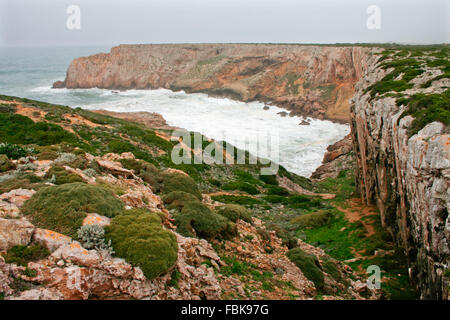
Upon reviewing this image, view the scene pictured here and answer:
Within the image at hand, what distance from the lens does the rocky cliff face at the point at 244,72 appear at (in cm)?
6628

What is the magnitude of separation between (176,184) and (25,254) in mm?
9409

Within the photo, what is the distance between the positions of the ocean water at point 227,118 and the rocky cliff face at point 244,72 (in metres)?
4.07

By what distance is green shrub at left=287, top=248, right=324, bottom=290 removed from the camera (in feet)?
35.0

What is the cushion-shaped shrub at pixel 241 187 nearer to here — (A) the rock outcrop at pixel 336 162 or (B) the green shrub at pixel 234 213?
(B) the green shrub at pixel 234 213

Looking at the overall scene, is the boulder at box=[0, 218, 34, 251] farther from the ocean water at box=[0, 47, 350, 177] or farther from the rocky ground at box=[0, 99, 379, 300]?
the ocean water at box=[0, 47, 350, 177]

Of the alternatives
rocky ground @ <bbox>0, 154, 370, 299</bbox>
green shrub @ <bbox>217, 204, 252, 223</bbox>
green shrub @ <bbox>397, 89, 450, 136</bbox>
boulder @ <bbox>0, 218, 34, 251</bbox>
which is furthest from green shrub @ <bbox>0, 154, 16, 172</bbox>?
green shrub @ <bbox>397, 89, 450, 136</bbox>

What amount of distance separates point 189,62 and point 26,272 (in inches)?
3809

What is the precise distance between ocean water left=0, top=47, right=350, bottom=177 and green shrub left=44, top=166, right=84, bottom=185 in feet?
100

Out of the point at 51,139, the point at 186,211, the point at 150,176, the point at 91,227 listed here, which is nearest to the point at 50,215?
the point at 91,227

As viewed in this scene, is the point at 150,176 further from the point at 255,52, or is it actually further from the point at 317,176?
the point at 255,52

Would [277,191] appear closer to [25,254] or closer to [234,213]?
[234,213]

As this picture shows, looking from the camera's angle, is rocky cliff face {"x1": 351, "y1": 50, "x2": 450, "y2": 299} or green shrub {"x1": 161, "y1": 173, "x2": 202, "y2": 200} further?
green shrub {"x1": 161, "y1": 173, "x2": 202, "y2": 200}

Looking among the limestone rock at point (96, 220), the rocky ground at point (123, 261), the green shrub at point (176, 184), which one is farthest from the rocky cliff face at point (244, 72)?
the limestone rock at point (96, 220)

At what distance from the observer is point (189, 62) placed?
96.4 metres
